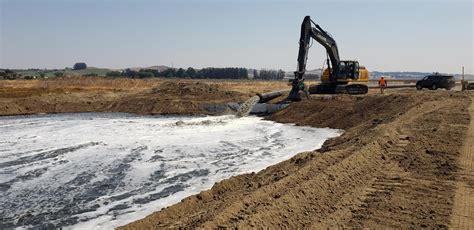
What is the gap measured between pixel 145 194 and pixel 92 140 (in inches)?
335

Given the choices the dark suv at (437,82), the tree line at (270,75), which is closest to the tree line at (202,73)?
the tree line at (270,75)

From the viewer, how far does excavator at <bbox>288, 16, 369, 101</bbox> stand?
80.7 ft

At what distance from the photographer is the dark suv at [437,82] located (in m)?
30.4

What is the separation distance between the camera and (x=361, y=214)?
6.51m

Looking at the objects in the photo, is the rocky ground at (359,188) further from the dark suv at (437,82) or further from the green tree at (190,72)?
the green tree at (190,72)

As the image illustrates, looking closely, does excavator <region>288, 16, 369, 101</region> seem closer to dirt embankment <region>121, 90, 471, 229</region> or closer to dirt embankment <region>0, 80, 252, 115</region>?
dirt embankment <region>0, 80, 252, 115</region>

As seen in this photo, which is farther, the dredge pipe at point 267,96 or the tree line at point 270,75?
the tree line at point 270,75

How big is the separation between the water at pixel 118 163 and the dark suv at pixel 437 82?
602 inches

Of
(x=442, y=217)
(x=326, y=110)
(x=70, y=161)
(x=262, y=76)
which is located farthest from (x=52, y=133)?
(x=262, y=76)

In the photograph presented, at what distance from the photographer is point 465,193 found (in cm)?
729

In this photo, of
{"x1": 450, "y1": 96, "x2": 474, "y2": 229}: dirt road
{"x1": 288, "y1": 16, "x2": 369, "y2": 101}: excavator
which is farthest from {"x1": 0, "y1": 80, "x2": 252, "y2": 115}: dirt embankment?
{"x1": 450, "y1": 96, "x2": 474, "y2": 229}: dirt road

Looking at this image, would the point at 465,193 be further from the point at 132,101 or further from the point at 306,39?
the point at 132,101

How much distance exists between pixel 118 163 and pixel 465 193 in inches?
363

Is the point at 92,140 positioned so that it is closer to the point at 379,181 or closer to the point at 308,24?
the point at 379,181
